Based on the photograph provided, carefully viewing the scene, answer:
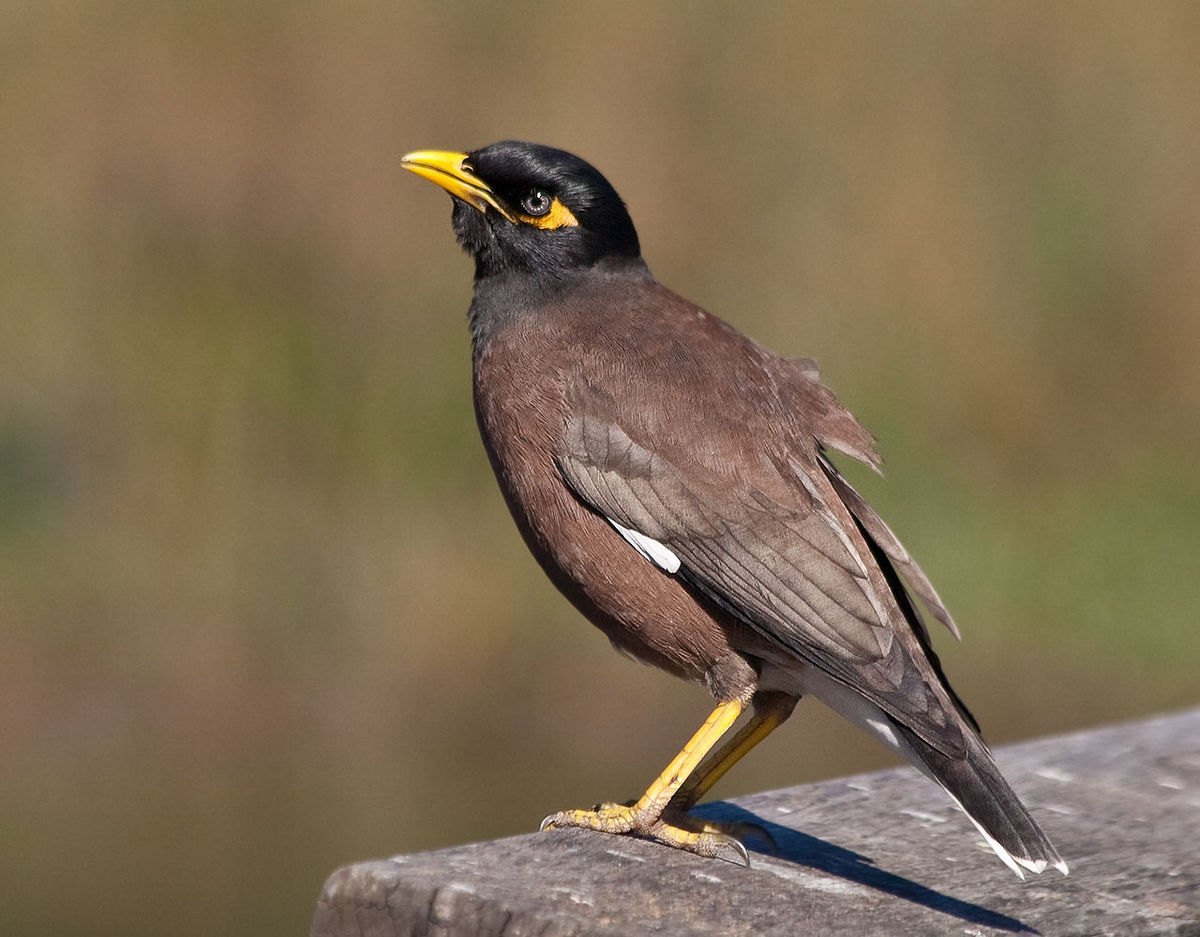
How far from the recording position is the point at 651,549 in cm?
455

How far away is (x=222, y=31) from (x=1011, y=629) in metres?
5.32

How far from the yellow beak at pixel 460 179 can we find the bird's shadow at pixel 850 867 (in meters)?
1.77

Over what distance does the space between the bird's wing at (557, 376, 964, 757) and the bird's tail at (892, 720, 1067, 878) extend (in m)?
0.13

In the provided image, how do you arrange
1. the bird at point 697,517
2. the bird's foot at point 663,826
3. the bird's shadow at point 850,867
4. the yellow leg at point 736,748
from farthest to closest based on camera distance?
1. the yellow leg at point 736,748
2. the bird at point 697,517
3. the bird's foot at point 663,826
4. the bird's shadow at point 850,867

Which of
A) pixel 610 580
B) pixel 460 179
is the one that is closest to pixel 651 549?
pixel 610 580

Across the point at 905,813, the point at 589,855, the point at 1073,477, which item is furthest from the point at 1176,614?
the point at 589,855

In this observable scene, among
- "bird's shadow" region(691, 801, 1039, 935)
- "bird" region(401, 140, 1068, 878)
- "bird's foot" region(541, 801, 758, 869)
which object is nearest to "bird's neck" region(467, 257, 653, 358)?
"bird" region(401, 140, 1068, 878)

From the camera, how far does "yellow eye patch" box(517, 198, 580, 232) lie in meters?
5.11

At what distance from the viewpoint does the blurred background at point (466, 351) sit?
9.33m

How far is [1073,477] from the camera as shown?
32.7 feet

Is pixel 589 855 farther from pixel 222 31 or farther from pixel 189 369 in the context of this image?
pixel 222 31

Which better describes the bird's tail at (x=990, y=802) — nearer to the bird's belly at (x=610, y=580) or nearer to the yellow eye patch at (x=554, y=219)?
the bird's belly at (x=610, y=580)

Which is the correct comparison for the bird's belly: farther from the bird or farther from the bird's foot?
the bird's foot

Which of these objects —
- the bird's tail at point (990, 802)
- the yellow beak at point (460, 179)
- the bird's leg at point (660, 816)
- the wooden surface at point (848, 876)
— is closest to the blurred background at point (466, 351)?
the yellow beak at point (460, 179)
